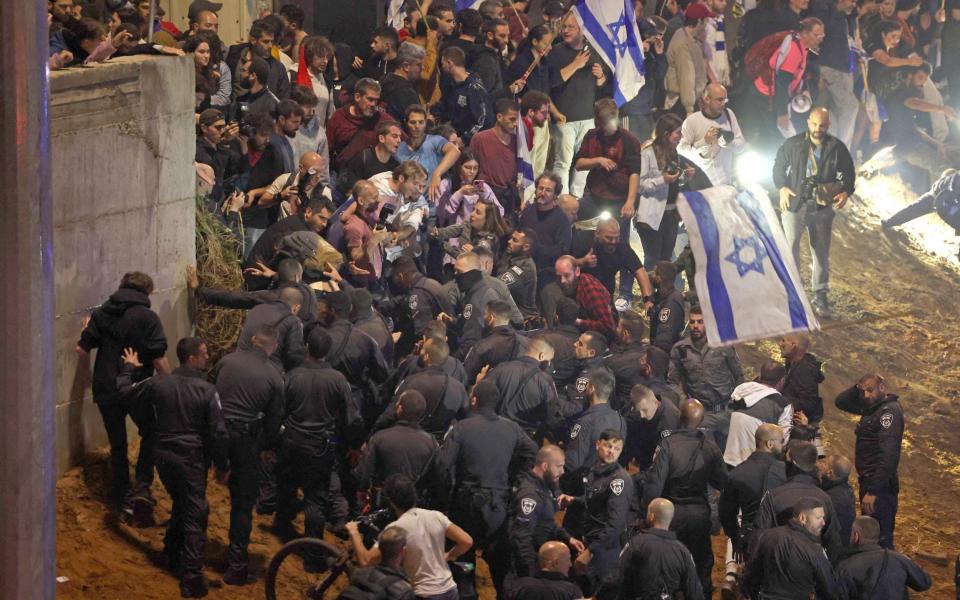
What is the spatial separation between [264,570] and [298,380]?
1.54m

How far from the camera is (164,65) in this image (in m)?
13.3

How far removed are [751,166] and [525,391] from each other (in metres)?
6.83

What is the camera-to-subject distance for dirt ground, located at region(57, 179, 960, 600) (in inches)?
459

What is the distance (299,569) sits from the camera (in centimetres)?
1211

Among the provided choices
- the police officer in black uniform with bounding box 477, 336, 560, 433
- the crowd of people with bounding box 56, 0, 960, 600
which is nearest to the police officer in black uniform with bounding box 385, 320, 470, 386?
the crowd of people with bounding box 56, 0, 960, 600

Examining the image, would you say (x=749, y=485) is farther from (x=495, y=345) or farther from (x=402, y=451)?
(x=402, y=451)

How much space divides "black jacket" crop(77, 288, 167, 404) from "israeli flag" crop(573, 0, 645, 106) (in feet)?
23.4

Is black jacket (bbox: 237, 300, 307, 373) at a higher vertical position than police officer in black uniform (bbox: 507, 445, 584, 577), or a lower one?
higher

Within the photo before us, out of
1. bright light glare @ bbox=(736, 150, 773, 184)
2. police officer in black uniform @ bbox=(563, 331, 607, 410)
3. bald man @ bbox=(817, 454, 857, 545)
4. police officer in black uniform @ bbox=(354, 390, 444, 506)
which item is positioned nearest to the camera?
police officer in black uniform @ bbox=(354, 390, 444, 506)

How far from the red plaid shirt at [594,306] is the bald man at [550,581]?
185 inches

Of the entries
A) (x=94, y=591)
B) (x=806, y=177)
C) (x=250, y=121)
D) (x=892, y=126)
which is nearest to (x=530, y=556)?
(x=94, y=591)

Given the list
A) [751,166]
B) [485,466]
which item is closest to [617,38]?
[751,166]

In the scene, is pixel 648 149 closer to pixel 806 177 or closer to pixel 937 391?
pixel 806 177

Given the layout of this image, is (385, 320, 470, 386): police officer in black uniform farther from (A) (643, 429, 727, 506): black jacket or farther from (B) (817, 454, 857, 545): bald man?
(B) (817, 454, 857, 545): bald man
